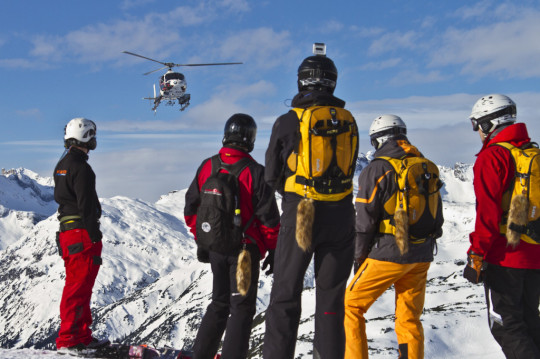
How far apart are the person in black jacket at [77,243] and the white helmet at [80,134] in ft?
0.48

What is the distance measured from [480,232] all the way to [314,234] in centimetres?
207

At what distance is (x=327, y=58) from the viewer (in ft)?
20.5

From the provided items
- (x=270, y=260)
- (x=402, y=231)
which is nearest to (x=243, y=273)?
(x=270, y=260)

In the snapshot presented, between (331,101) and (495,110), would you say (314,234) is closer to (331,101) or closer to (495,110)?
(331,101)

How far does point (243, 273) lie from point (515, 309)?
3.31m

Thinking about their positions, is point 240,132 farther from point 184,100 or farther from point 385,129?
point 184,100

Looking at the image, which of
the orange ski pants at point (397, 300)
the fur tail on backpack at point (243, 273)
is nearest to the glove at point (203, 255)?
the fur tail on backpack at point (243, 273)

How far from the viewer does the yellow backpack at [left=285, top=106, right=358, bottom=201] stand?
5.79 metres

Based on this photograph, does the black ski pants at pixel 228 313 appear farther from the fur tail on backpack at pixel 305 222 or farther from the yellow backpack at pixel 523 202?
the yellow backpack at pixel 523 202

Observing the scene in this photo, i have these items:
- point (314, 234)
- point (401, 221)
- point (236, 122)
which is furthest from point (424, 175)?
point (236, 122)

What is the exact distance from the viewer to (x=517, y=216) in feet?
19.8

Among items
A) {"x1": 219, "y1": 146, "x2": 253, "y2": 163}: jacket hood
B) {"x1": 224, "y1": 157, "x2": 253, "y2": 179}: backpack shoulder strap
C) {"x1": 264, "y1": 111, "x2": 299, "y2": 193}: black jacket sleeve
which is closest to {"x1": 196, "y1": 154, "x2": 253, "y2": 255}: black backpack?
{"x1": 224, "y1": 157, "x2": 253, "y2": 179}: backpack shoulder strap

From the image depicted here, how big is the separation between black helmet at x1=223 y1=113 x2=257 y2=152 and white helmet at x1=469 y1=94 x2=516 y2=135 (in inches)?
120

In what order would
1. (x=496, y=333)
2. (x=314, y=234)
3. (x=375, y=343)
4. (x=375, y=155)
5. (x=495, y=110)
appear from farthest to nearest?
(x=375, y=343), (x=375, y=155), (x=495, y=110), (x=496, y=333), (x=314, y=234)
